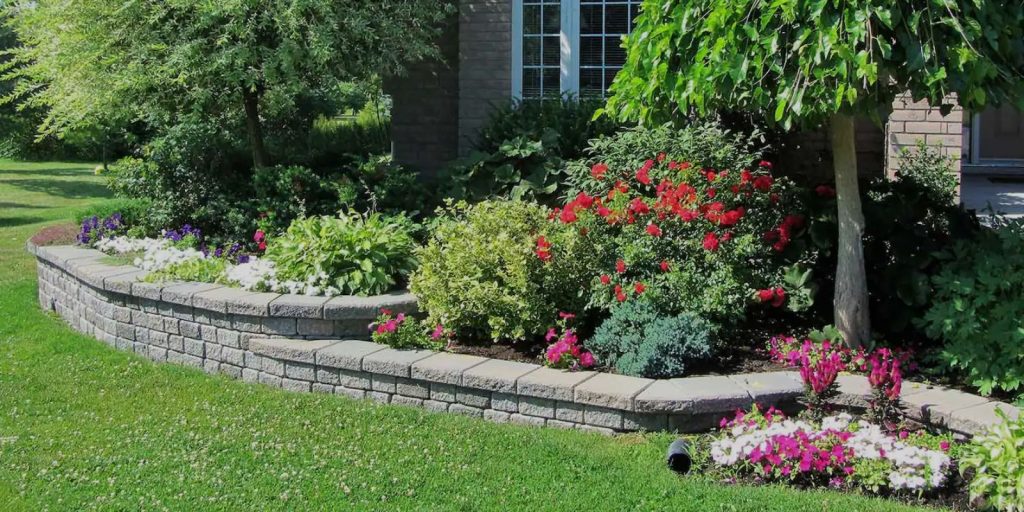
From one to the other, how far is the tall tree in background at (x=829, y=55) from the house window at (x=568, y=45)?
4206 mm

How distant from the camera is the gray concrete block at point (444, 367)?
16.7 feet

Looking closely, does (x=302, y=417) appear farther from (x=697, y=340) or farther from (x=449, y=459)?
(x=697, y=340)

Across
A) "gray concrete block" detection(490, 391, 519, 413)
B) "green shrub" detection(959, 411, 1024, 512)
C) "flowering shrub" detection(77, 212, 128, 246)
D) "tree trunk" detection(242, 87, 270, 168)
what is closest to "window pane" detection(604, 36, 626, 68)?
"tree trunk" detection(242, 87, 270, 168)

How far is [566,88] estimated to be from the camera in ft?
29.6

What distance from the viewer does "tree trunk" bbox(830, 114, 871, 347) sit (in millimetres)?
5059

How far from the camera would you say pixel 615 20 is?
891 cm

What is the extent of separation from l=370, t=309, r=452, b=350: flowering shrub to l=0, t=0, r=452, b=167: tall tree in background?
254cm

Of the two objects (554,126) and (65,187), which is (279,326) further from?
(65,187)

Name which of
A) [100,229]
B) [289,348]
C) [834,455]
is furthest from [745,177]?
[100,229]

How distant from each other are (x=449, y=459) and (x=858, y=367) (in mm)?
2194

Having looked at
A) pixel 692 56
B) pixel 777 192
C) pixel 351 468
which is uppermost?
pixel 692 56

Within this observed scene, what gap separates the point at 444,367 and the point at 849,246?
228cm

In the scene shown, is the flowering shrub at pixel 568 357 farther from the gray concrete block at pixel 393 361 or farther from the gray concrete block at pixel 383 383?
the gray concrete block at pixel 383 383

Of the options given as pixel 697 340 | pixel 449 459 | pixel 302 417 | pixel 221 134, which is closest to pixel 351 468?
pixel 449 459
